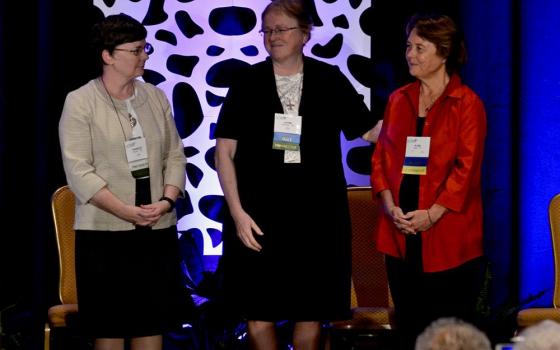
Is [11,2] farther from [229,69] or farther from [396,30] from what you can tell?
[396,30]

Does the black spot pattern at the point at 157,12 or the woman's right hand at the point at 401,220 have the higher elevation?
the black spot pattern at the point at 157,12

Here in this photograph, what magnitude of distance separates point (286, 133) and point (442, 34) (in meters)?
0.70

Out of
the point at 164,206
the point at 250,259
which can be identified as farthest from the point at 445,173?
the point at 164,206

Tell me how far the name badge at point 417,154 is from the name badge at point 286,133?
0.42 metres

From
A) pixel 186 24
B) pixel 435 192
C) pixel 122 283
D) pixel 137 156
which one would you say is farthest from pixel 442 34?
pixel 186 24

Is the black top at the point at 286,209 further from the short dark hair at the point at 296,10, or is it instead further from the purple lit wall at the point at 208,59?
the purple lit wall at the point at 208,59

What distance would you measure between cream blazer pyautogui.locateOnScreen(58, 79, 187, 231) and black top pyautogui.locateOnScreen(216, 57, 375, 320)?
30 cm

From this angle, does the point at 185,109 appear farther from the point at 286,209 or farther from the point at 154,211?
the point at 286,209

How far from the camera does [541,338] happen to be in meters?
1.31

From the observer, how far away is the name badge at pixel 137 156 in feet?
10.7

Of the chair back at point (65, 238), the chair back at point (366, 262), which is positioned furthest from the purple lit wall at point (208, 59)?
the chair back at point (65, 238)

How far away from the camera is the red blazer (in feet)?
10.7

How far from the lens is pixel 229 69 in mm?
4781

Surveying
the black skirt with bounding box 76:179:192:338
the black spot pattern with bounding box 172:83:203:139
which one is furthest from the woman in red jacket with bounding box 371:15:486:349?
the black spot pattern with bounding box 172:83:203:139
